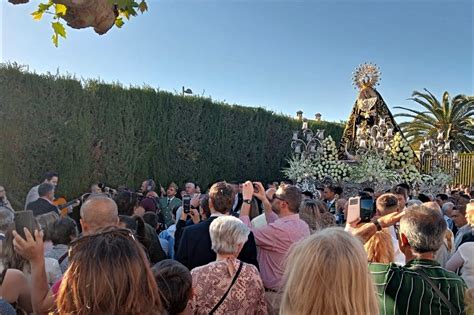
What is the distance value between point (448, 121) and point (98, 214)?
25.9 meters

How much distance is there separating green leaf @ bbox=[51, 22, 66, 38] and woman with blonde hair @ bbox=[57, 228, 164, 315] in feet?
4.26

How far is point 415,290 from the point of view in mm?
2465

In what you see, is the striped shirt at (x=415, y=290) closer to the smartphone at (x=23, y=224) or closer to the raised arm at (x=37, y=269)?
the raised arm at (x=37, y=269)

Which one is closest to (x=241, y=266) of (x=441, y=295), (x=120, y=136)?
(x=441, y=295)

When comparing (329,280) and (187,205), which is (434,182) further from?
(329,280)

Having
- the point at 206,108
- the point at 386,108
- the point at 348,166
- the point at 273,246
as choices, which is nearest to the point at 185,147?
the point at 206,108

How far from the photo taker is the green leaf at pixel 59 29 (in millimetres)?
2545

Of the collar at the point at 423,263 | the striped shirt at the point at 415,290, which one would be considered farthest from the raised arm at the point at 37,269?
the collar at the point at 423,263

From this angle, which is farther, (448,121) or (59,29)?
(448,121)

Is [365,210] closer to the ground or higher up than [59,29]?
closer to the ground

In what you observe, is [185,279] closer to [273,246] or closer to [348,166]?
[273,246]

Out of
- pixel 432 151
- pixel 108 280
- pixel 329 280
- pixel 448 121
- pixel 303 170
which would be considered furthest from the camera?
pixel 448 121

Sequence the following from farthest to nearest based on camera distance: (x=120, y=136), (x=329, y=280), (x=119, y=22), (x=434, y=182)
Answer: (x=434, y=182) → (x=120, y=136) → (x=119, y=22) → (x=329, y=280)

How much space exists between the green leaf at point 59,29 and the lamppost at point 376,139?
10744 millimetres
